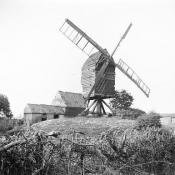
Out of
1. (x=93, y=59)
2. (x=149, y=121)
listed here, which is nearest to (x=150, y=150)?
(x=149, y=121)

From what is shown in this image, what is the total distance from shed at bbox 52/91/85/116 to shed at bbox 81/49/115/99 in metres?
11.5

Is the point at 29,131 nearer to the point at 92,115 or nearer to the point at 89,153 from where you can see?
the point at 89,153

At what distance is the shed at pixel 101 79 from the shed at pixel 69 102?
11499 millimetres

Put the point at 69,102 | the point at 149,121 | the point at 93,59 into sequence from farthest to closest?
the point at 69,102, the point at 93,59, the point at 149,121

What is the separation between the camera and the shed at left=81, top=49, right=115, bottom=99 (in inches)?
1031

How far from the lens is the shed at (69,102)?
3861cm

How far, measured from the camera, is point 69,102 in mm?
39438

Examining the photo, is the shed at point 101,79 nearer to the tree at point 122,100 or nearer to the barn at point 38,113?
the barn at point 38,113

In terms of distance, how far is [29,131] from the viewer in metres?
4.21

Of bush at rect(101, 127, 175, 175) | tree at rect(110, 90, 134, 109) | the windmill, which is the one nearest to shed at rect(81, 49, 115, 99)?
the windmill

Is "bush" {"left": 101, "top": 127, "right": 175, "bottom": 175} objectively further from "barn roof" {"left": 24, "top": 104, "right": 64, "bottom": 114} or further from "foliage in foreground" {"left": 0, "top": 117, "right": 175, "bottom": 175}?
"barn roof" {"left": 24, "top": 104, "right": 64, "bottom": 114}

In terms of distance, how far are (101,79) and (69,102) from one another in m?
14.2

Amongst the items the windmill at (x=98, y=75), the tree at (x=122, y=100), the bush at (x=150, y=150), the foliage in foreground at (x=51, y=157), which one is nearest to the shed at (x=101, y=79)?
the windmill at (x=98, y=75)

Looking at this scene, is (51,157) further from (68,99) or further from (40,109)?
(68,99)
